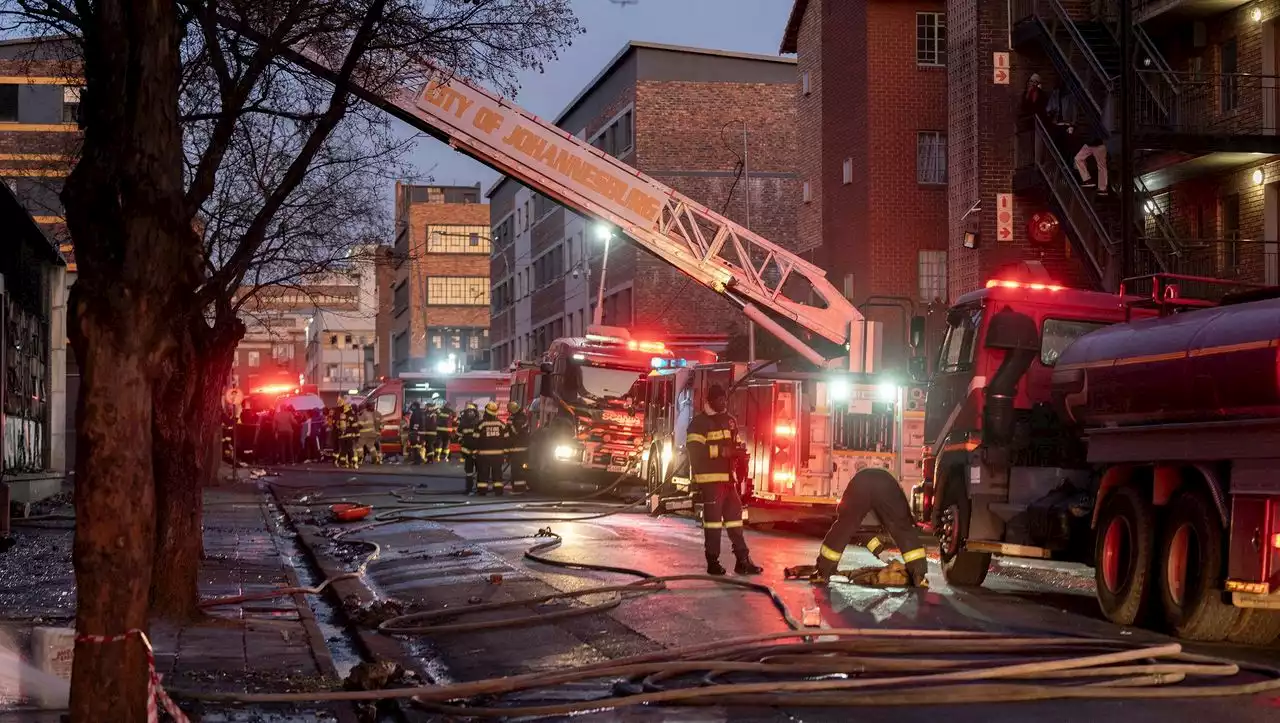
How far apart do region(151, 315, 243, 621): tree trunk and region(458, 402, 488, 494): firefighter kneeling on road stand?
1683cm

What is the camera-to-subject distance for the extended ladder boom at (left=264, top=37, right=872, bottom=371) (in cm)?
2298

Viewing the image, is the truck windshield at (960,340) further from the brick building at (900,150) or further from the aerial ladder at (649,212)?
the brick building at (900,150)

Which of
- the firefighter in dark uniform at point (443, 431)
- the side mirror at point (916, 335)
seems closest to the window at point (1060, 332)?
the side mirror at point (916, 335)

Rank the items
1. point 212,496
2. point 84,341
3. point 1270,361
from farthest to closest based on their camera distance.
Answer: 1. point 212,496
2. point 1270,361
3. point 84,341

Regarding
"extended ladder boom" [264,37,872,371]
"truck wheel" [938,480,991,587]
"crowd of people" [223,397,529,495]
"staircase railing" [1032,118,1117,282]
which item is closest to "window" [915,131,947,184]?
"staircase railing" [1032,118,1117,282]

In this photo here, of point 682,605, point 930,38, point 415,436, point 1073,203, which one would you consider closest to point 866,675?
point 682,605

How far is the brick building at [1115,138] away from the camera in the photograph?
90.6 feet

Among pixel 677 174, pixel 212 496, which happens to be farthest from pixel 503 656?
pixel 677 174

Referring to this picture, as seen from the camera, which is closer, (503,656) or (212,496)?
(503,656)

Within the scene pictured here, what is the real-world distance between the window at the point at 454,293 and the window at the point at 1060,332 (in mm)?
86561

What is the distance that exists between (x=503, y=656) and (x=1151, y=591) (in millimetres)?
4772

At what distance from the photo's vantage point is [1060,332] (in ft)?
52.5

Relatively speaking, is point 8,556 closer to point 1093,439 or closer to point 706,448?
point 706,448

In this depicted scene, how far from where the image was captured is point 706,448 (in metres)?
15.6
